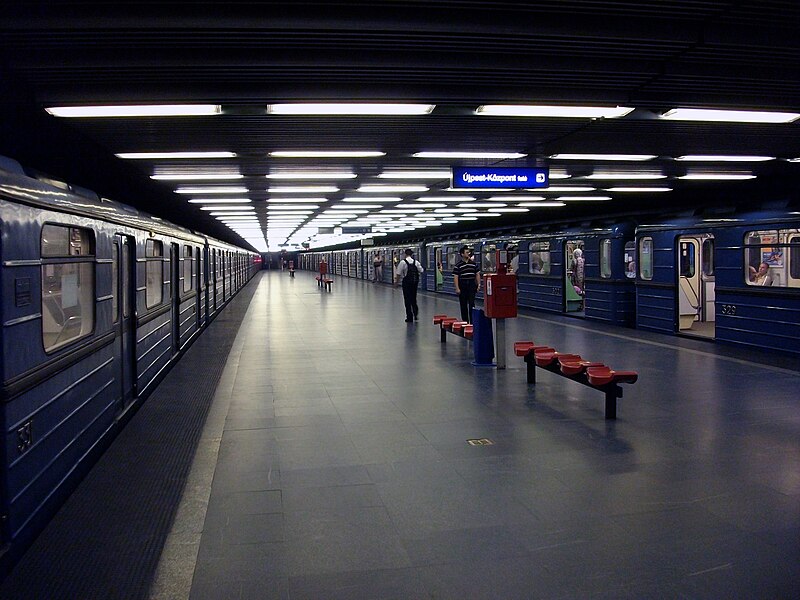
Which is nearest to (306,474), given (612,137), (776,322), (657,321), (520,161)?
(612,137)

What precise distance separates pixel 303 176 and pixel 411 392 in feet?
15.2

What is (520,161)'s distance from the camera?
10250 millimetres

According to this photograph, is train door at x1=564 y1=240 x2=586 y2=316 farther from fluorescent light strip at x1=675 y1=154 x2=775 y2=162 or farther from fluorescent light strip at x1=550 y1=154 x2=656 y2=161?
fluorescent light strip at x1=550 y1=154 x2=656 y2=161

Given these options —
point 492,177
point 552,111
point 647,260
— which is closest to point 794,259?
point 647,260

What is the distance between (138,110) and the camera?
618 centimetres

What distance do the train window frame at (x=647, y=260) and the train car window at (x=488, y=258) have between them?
856cm

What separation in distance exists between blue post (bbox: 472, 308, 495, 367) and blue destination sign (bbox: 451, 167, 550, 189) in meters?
1.95

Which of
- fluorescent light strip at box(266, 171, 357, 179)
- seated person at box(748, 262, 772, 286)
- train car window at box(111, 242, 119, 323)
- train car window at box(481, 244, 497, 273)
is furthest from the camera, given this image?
train car window at box(481, 244, 497, 273)

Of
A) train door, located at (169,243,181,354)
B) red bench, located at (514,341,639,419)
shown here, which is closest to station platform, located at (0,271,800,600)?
red bench, located at (514,341,639,419)

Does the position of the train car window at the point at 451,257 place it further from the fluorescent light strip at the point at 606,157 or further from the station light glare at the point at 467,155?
the station light glare at the point at 467,155

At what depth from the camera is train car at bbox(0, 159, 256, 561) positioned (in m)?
3.45

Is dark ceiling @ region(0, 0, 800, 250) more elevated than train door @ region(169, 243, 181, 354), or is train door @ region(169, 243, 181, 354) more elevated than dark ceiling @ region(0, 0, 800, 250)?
dark ceiling @ region(0, 0, 800, 250)

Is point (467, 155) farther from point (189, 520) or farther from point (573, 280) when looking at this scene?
point (573, 280)

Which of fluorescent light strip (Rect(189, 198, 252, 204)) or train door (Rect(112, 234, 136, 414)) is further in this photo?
fluorescent light strip (Rect(189, 198, 252, 204))
